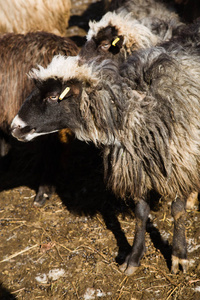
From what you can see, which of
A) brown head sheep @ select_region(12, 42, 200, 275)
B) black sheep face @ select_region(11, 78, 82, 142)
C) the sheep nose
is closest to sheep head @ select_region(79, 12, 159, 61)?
brown head sheep @ select_region(12, 42, 200, 275)

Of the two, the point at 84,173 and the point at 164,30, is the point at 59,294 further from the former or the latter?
the point at 164,30

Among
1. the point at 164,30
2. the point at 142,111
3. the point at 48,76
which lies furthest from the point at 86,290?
the point at 164,30

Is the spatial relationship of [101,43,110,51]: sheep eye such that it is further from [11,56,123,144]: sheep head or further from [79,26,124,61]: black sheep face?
[11,56,123,144]: sheep head

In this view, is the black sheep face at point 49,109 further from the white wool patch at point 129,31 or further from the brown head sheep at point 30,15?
the brown head sheep at point 30,15

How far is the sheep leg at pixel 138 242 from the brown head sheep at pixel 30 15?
2.85 metres

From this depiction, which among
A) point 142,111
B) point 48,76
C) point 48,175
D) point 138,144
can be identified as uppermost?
point 48,76

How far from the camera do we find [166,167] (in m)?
2.59

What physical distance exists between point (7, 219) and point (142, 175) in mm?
1657

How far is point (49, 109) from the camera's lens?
264 centimetres

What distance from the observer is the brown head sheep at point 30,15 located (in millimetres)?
4828

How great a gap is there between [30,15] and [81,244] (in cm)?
309

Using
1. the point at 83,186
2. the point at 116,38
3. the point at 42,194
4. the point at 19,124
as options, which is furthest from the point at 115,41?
the point at 42,194

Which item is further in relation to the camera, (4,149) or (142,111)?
(4,149)

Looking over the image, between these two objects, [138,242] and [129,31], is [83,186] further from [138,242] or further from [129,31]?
[129,31]
